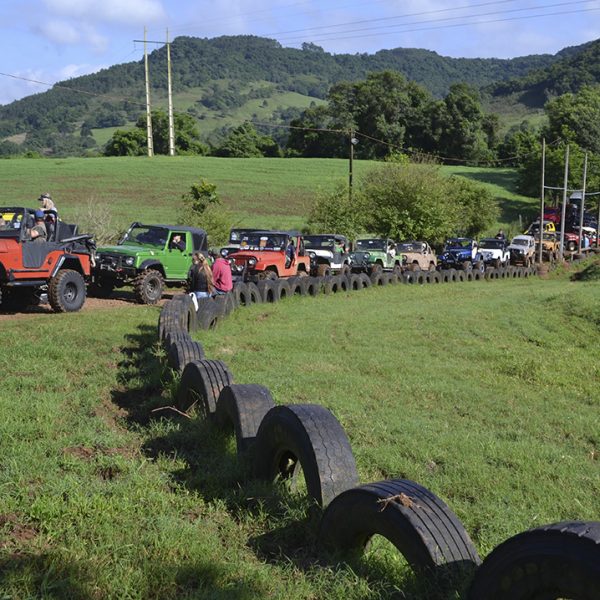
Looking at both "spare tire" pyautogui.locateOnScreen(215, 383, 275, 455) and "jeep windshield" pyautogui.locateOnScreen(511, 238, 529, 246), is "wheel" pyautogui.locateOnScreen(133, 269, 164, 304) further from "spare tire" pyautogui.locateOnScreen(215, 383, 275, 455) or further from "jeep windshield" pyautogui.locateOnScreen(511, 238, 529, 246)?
"jeep windshield" pyautogui.locateOnScreen(511, 238, 529, 246)

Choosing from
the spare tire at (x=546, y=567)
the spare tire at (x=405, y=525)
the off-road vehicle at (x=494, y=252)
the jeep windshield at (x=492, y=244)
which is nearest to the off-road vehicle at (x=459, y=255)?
the off-road vehicle at (x=494, y=252)

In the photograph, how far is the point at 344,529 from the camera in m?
4.09

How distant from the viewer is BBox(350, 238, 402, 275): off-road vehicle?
27906mm

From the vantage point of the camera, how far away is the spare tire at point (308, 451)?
15.0 ft

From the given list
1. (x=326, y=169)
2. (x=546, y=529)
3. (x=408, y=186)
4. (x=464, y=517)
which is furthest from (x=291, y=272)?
(x=326, y=169)

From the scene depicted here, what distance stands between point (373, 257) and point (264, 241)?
784 centimetres

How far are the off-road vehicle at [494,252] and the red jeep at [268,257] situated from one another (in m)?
16.6

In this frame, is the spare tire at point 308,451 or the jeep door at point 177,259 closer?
the spare tire at point 308,451

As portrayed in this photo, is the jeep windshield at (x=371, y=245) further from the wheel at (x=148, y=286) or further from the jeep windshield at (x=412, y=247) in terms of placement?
the wheel at (x=148, y=286)

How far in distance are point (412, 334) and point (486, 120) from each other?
351ft

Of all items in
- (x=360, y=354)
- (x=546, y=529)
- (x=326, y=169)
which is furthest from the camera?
(x=326, y=169)

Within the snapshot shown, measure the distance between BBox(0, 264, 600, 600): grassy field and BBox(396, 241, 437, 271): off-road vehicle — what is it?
16.9 m

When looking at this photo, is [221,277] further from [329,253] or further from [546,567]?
[546,567]

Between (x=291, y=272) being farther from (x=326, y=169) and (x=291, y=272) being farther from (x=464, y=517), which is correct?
(x=326, y=169)
